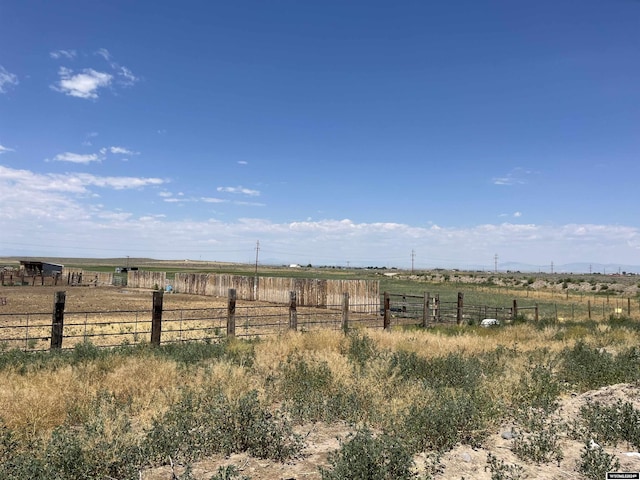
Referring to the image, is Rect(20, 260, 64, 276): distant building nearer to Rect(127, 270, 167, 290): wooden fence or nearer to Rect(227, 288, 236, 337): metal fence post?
Rect(127, 270, 167, 290): wooden fence

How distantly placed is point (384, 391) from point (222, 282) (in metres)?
36.9

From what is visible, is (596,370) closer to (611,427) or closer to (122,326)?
(611,427)

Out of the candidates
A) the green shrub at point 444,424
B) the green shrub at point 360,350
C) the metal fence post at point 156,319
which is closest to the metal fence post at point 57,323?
the metal fence post at point 156,319

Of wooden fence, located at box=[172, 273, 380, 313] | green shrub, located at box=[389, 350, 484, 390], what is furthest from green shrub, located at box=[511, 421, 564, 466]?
wooden fence, located at box=[172, 273, 380, 313]

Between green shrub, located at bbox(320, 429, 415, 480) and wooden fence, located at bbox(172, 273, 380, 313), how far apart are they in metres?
20.5

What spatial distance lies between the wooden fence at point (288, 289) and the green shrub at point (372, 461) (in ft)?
67.3

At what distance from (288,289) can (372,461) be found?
103 feet

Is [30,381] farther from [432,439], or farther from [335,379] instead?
[432,439]

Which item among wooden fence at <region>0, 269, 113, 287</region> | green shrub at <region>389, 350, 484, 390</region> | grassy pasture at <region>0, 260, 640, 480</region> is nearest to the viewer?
grassy pasture at <region>0, 260, 640, 480</region>

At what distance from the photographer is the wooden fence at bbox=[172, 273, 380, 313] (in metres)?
30.4

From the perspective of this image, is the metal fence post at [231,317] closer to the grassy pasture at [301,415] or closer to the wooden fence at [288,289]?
the grassy pasture at [301,415]

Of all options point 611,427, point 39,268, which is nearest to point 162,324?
point 611,427

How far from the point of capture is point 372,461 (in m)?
4.18

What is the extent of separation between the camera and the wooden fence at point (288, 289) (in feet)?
99.9
